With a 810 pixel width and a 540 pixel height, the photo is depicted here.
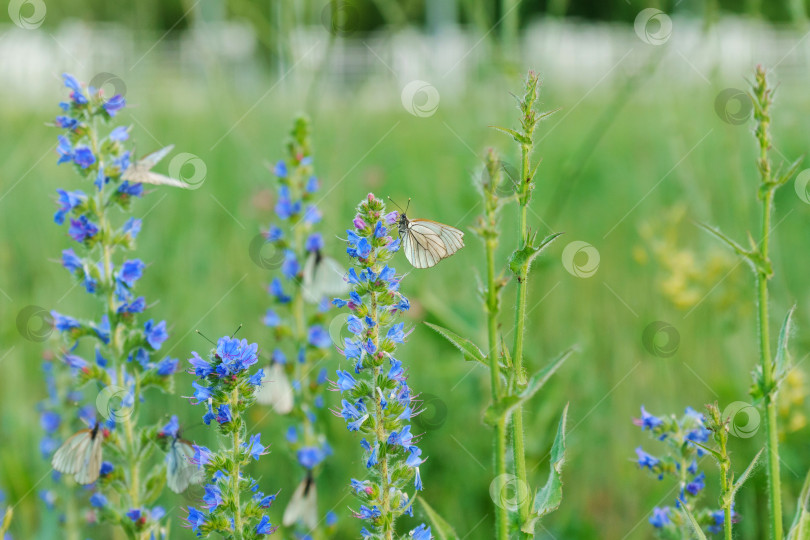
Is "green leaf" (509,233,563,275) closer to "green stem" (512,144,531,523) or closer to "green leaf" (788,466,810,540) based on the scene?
"green stem" (512,144,531,523)

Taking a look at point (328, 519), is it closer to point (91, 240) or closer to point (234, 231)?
point (91, 240)

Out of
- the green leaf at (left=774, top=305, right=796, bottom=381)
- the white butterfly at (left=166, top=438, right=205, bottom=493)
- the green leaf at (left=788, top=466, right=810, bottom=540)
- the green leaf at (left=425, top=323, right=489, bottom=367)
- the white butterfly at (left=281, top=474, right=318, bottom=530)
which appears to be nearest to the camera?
the green leaf at (left=425, top=323, right=489, bottom=367)

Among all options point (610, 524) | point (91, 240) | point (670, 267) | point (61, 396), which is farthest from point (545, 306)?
point (91, 240)

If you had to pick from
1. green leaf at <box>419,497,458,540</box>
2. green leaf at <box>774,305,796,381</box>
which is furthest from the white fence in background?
green leaf at <box>419,497,458,540</box>

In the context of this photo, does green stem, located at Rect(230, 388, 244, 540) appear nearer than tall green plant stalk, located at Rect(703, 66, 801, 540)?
Yes

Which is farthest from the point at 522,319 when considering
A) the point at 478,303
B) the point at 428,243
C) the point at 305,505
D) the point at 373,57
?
the point at 373,57

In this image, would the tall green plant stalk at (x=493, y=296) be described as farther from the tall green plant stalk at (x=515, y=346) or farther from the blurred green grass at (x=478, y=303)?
the blurred green grass at (x=478, y=303)

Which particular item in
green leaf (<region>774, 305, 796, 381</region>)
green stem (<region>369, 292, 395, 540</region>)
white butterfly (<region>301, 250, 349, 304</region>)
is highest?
green leaf (<region>774, 305, 796, 381</region>)
